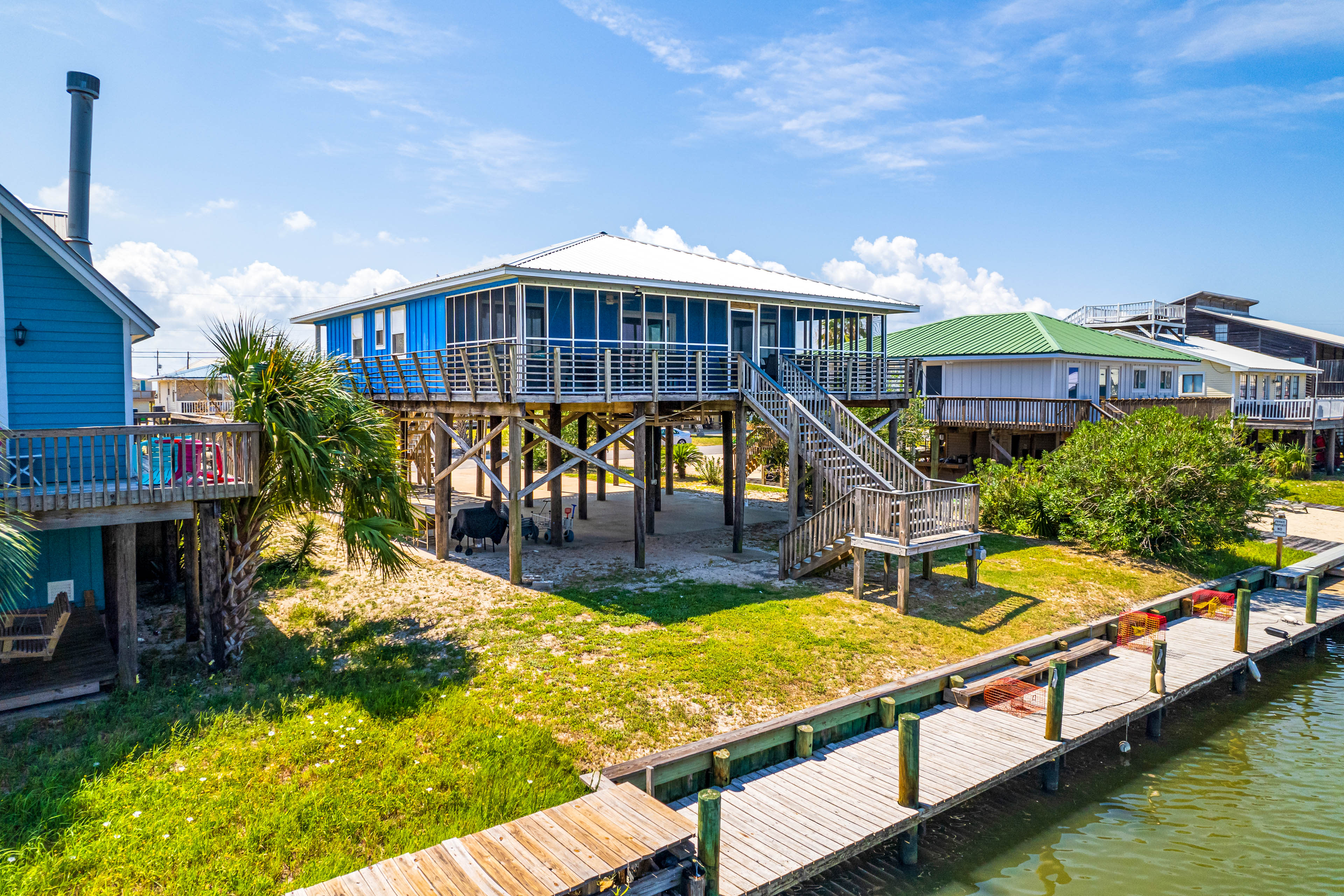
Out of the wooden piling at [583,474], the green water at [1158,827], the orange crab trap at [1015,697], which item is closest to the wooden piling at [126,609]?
the green water at [1158,827]

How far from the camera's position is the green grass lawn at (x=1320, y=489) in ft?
105

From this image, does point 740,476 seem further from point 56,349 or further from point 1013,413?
point 1013,413

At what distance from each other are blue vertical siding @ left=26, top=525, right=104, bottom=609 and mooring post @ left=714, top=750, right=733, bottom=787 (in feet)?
34.4

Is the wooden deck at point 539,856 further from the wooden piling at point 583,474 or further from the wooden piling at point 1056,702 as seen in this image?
the wooden piling at point 583,474

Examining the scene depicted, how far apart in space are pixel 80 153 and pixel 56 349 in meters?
8.08

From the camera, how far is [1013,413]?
2934 centimetres

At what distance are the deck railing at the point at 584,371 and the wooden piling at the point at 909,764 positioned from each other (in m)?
10.4

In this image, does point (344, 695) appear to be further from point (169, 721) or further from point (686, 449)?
point (686, 449)

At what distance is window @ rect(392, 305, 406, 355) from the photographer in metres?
22.5

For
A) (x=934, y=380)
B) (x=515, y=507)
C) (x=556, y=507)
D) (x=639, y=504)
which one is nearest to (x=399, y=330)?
(x=556, y=507)

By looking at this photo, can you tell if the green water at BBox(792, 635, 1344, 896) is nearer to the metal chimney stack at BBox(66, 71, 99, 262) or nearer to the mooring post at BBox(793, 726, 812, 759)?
the mooring post at BBox(793, 726, 812, 759)

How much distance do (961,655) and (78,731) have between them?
41.8 feet

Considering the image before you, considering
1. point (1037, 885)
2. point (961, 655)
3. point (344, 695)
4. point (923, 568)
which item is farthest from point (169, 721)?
point (923, 568)

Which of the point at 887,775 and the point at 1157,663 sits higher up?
the point at 1157,663
